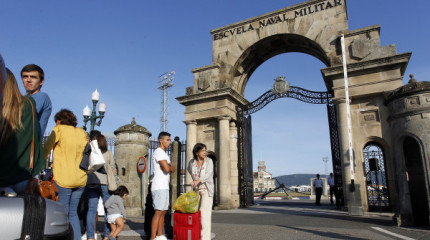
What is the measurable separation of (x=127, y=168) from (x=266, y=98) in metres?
8.10

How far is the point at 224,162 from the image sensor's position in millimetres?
14664

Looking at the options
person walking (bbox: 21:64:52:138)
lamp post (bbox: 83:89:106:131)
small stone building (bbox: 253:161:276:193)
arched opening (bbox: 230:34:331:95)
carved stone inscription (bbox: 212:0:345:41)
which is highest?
carved stone inscription (bbox: 212:0:345:41)

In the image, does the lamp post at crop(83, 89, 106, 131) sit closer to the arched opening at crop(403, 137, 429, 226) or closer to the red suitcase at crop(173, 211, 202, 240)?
the red suitcase at crop(173, 211, 202, 240)

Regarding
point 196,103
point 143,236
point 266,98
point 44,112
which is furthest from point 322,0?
point 44,112

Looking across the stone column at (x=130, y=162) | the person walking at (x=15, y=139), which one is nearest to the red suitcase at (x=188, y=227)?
the person walking at (x=15, y=139)

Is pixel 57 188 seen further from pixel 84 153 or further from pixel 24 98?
pixel 24 98

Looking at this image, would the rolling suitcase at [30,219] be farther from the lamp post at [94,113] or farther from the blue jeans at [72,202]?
the lamp post at [94,113]

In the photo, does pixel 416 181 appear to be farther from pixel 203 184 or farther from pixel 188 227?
pixel 188 227

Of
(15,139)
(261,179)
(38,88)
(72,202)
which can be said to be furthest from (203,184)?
(261,179)

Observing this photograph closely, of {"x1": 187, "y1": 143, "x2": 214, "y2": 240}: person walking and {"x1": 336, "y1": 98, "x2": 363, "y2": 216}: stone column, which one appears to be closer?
{"x1": 187, "y1": 143, "x2": 214, "y2": 240}: person walking

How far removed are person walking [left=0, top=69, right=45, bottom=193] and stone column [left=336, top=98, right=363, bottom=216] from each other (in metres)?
10.6

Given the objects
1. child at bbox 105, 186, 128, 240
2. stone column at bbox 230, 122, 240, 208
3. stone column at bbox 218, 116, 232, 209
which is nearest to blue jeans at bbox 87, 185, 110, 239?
child at bbox 105, 186, 128, 240

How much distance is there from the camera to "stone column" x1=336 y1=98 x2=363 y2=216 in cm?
1053

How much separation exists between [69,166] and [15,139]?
6.26 feet
